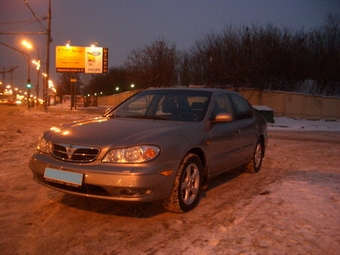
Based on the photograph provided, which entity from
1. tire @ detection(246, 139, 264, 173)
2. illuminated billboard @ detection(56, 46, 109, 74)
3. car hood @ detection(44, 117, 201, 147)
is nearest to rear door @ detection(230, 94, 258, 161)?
tire @ detection(246, 139, 264, 173)

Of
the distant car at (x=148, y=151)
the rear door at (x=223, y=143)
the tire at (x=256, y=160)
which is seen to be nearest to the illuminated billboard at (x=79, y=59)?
the tire at (x=256, y=160)

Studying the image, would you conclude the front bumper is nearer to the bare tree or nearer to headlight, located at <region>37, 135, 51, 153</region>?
headlight, located at <region>37, 135, 51, 153</region>

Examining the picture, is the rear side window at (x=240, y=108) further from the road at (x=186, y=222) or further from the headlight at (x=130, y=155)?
the headlight at (x=130, y=155)

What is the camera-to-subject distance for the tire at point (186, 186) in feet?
13.6

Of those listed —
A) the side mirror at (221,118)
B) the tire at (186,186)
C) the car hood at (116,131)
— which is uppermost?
the side mirror at (221,118)

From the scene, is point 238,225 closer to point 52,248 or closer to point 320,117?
point 52,248

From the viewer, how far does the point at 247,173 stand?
6773 mm

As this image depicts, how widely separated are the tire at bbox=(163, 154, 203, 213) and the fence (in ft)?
81.1

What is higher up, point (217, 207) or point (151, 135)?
point (151, 135)

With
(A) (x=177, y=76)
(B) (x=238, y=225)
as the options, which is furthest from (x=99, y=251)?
(A) (x=177, y=76)

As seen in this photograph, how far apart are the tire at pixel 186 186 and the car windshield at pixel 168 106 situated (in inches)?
27.8

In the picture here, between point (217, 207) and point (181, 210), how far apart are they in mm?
574

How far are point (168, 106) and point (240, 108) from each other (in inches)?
61.3

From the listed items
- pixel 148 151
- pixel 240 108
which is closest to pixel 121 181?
pixel 148 151
